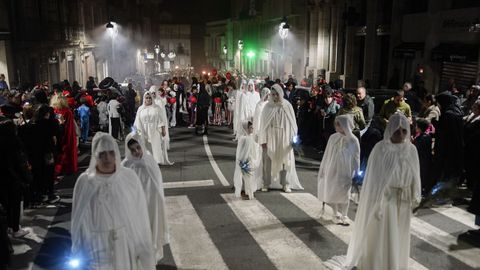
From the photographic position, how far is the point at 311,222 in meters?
8.11

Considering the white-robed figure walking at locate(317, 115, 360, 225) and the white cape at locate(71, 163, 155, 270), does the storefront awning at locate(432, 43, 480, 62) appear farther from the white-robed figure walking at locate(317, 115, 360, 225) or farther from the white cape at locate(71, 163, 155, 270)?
the white cape at locate(71, 163, 155, 270)

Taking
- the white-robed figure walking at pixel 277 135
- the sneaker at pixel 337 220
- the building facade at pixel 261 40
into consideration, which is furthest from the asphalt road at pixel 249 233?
the building facade at pixel 261 40

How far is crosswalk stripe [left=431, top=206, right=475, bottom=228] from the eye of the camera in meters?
8.23

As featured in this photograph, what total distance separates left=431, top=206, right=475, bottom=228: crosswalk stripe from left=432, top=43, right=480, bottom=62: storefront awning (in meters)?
11.6

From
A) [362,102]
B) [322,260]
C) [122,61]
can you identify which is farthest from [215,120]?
[122,61]

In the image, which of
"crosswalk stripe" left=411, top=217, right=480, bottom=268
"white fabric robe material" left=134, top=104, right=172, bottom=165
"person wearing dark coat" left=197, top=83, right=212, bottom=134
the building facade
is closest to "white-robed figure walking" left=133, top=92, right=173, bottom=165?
"white fabric robe material" left=134, top=104, right=172, bottom=165

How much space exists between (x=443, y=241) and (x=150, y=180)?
15.2ft

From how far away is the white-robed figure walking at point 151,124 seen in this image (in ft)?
39.4

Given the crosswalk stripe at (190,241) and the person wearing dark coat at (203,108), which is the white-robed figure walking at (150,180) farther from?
the person wearing dark coat at (203,108)

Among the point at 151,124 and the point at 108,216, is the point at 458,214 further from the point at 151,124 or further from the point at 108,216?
the point at 151,124

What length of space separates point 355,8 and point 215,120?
14.3 m

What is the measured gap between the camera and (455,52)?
1945 centimetres

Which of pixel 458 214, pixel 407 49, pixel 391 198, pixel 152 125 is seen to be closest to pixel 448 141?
pixel 458 214

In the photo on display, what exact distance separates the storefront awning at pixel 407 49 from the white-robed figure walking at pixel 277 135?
15.3 meters
